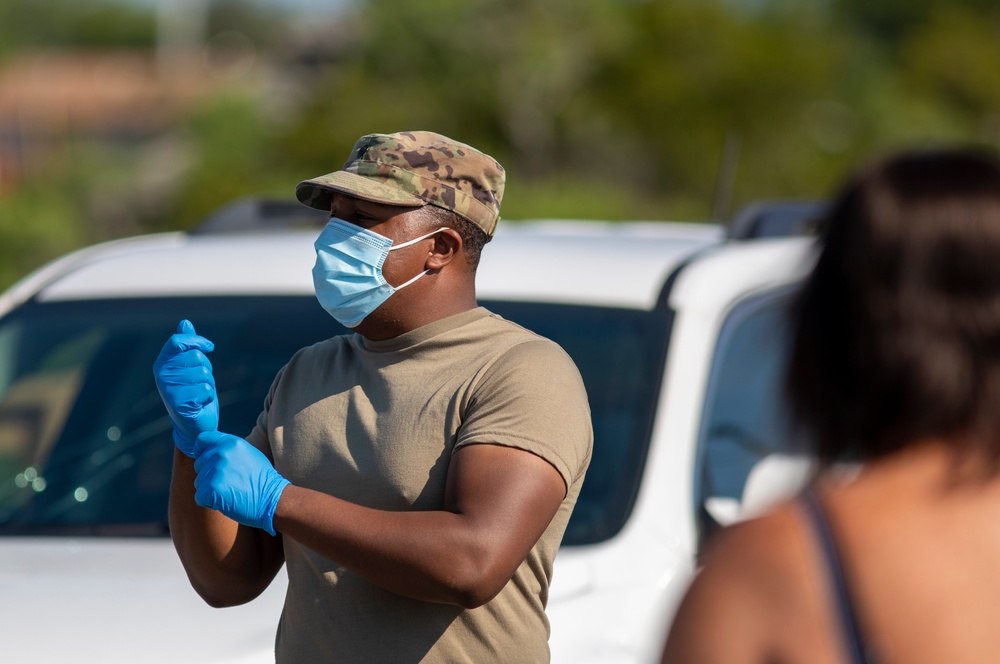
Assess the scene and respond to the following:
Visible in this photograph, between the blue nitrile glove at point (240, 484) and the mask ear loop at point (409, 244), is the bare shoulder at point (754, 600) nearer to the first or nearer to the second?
the blue nitrile glove at point (240, 484)

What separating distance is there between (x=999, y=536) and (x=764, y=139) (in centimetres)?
2646

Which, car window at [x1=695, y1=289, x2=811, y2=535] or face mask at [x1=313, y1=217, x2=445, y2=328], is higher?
face mask at [x1=313, y1=217, x2=445, y2=328]

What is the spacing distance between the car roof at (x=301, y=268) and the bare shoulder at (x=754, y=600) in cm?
183

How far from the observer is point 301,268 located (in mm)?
3387

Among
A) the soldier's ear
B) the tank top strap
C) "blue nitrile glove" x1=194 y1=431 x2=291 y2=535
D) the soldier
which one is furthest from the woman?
the soldier's ear

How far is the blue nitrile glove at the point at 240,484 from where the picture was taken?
2.02 meters

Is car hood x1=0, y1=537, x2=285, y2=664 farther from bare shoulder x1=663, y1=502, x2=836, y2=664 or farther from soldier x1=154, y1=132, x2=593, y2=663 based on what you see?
bare shoulder x1=663, y1=502, x2=836, y2=664

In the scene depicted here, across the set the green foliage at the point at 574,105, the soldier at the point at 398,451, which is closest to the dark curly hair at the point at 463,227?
the soldier at the point at 398,451

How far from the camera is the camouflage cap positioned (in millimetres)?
2182

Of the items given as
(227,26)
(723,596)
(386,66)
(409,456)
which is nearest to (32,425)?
(409,456)

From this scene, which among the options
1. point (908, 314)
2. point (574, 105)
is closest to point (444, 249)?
point (908, 314)

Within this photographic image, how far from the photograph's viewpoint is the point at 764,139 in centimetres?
2711

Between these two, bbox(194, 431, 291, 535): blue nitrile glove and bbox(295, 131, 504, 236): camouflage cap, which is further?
bbox(295, 131, 504, 236): camouflage cap

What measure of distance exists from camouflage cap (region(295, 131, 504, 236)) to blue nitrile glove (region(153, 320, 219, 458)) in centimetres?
32
